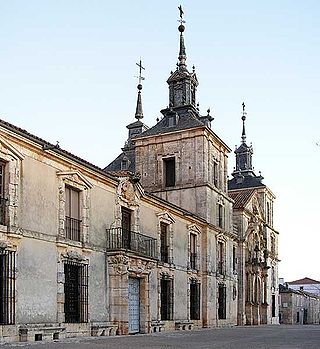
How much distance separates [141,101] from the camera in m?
Result: 49.8

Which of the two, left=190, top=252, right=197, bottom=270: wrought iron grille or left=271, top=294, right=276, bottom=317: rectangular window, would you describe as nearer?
left=190, top=252, right=197, bottom=270: wrought iron grille

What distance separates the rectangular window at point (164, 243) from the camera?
A: 26297mm

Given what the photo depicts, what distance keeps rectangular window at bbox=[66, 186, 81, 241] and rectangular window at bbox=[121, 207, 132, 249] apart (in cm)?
307

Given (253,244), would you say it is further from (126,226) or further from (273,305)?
(126,226)

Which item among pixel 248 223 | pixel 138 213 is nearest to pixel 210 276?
pixel 138 213

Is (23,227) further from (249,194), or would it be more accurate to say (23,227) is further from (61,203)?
(249,194)

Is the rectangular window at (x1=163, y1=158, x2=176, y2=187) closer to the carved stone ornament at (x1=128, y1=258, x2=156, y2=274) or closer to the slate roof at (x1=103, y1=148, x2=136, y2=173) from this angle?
the slate roof at (x1=103, y1=148, x2=136, y2=173)

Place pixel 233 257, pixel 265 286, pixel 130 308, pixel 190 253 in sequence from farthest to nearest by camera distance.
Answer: pixel 265 286 → pixel 233 257 → pixel 190 253 → pixel 130 308

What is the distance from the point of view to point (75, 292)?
1922 cm

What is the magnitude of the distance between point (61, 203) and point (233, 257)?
2039 cm

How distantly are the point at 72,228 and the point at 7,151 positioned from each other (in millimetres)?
4144

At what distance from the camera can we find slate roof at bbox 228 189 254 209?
42.6 meters

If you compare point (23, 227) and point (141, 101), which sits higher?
point (141, 101)

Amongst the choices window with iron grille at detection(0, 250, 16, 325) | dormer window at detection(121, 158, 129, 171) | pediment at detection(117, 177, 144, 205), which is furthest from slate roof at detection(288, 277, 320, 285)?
window with iron grille at detection(0, 250, 16, 325)
